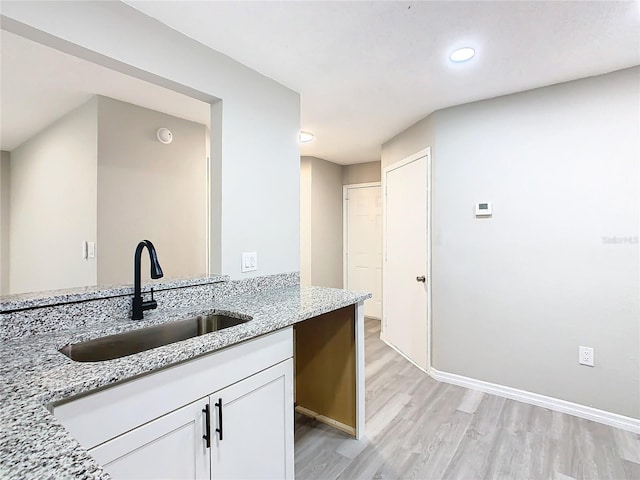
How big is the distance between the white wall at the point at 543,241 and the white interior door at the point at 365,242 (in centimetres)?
205

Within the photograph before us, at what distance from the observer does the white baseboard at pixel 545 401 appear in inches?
85.7

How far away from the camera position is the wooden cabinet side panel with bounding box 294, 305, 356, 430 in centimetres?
211

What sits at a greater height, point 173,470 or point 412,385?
point 173,470

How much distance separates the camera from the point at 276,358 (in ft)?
4.88

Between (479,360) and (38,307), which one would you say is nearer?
(38,307)

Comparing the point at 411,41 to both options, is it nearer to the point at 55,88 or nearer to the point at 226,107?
the point at 226,107

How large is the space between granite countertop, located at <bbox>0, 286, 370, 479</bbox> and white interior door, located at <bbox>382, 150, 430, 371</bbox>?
1574 mm

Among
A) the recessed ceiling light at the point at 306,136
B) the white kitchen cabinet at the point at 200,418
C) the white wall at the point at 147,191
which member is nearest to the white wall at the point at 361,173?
the recessed ceiling light at the point at 306,136

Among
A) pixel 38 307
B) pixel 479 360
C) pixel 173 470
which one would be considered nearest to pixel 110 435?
pixel 173 470

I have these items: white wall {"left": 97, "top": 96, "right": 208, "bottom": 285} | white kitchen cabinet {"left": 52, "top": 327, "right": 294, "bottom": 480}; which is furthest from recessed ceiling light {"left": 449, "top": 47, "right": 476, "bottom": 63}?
white wall {"left": 97, "top": 96, "right": 208, "bottom": 285}

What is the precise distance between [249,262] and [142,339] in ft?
2.64

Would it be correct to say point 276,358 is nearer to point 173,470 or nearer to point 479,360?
point 173,470

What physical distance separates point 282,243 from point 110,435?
1574 mm

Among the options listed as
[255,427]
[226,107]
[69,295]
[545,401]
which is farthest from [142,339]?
[545,401]
